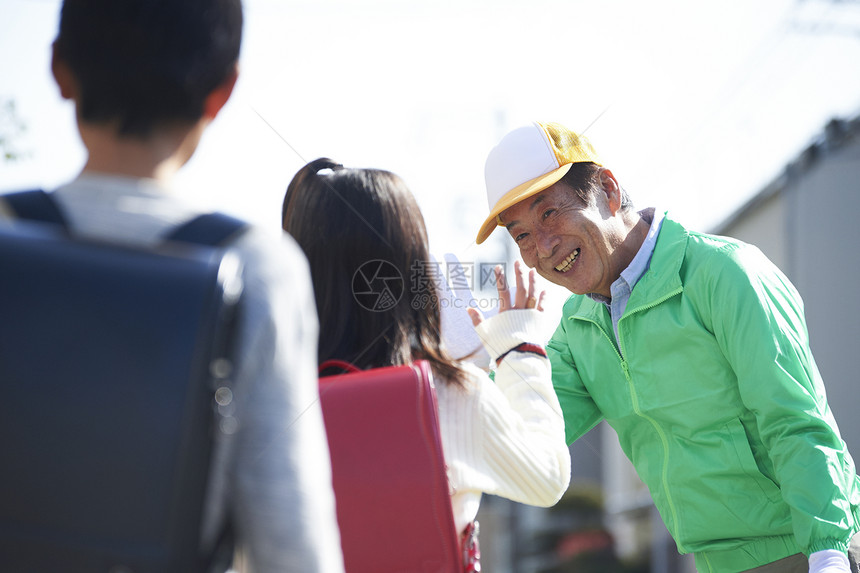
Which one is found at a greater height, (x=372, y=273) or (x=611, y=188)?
(x=611, y=188)

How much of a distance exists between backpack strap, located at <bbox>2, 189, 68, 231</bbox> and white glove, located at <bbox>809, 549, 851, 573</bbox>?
1.73 metres

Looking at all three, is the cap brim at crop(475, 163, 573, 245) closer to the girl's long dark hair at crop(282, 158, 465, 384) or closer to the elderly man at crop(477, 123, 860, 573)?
the elderly man at crop(477, 123, 860, 573)

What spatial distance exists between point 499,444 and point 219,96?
0.85 metres

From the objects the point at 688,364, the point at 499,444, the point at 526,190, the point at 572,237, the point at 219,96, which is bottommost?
the point at 499,444

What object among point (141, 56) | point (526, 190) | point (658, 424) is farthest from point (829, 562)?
point (141, 56)

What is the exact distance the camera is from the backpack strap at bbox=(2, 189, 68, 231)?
101cm

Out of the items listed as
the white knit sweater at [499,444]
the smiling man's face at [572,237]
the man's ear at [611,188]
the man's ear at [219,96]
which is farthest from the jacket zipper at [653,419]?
the man's ear at [219,96]

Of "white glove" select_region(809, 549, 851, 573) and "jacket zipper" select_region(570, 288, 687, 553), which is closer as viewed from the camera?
"white glove" select_region(809, 549, 851, 573)

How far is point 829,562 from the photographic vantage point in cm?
189

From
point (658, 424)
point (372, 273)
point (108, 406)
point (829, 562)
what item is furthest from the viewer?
point (658, 424)

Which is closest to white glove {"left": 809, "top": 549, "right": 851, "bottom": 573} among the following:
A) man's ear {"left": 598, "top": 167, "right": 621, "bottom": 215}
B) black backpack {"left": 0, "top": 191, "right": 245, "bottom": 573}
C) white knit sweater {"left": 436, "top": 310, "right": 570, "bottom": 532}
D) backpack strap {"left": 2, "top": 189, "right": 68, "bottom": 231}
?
white knit sweater {"left": 436, "top": 310, "right": 570, "bottom": 532}

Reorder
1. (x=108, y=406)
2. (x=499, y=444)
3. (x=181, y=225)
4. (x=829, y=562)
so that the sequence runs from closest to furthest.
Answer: (x=108, y=406)
(x=181, y=225)
(x=499, y=444)
(x=829, y=562)

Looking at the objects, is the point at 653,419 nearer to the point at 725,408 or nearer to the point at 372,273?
the point at 725,408

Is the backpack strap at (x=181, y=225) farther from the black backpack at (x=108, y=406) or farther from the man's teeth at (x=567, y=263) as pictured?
the man's teeth at (x=567, y=263)
